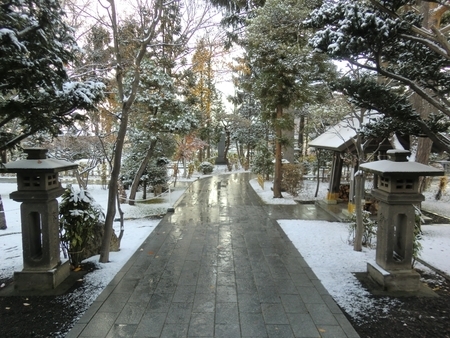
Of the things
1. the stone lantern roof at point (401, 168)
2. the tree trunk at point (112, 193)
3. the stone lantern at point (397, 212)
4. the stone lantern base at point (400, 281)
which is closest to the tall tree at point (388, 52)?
the stone lantern roof at point (401, 168)

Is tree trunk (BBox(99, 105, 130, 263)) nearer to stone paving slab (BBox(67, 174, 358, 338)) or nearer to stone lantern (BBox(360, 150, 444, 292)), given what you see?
stone paving slab (BBox(67, 174, 358, 338))

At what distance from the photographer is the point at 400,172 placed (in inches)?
152

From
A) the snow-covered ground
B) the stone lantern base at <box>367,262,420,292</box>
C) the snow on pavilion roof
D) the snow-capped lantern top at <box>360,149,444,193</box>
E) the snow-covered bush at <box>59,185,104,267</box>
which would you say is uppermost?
the snow on pavilion roof

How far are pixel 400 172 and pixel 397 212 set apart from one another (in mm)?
605

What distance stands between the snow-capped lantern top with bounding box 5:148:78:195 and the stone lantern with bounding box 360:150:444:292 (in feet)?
14.5

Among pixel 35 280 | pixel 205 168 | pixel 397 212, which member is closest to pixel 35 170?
pixel 35 280

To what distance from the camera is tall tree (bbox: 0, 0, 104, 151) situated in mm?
3135

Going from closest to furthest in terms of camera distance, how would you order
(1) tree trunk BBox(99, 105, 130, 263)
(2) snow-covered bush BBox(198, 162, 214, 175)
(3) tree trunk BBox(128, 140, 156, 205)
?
(1) tree trunk BBox(99, 105, 130, 263), (3) tree trunk BBox(128, 140, 156, 205), (2) snow-covered bush BBox(198, 162, 214, 175)

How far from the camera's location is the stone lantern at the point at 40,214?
12.8ft

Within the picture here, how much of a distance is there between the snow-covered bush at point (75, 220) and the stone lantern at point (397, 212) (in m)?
4.41

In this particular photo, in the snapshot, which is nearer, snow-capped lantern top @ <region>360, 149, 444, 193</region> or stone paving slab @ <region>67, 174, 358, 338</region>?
stone paving slab @ <region>67, 174, 358, 338</region>

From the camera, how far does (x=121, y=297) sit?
3.79 metres

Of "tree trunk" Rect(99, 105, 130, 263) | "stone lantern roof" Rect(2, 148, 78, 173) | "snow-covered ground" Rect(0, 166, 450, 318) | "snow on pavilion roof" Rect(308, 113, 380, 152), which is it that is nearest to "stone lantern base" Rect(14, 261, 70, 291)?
"snow-covered ground" Rect(0, 166, 450, 318)

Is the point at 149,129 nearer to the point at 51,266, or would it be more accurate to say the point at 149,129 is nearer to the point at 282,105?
the point at 282,105
